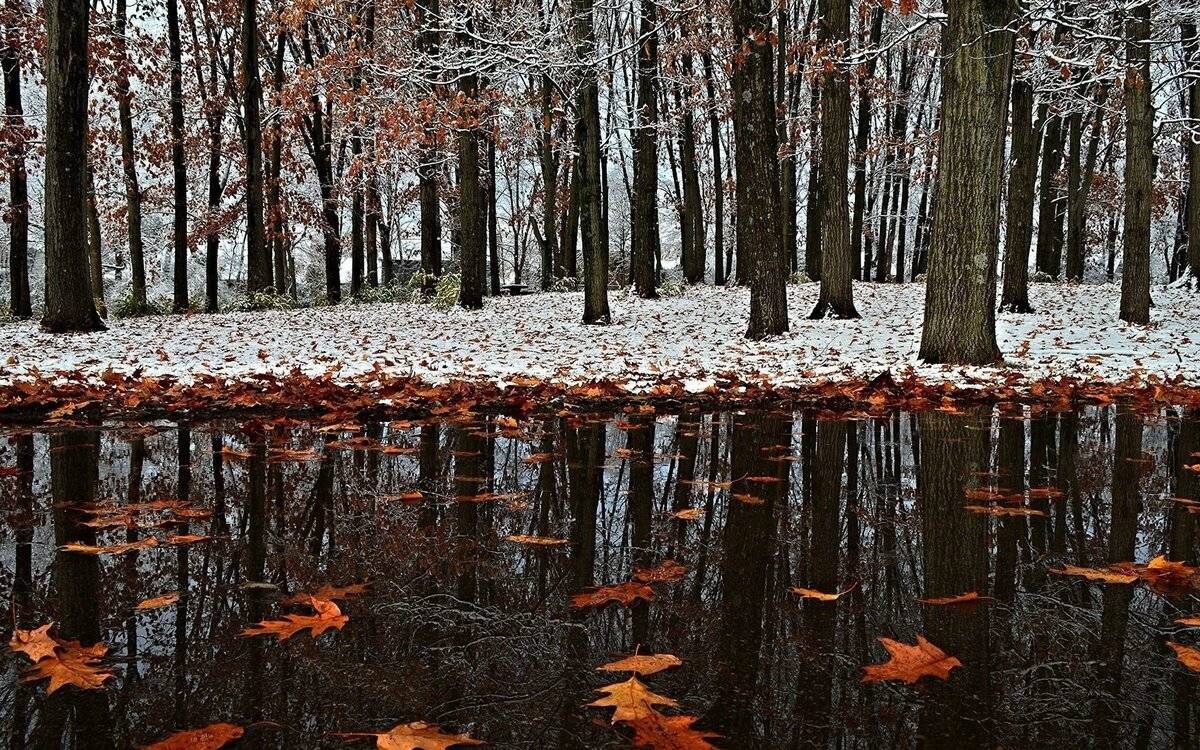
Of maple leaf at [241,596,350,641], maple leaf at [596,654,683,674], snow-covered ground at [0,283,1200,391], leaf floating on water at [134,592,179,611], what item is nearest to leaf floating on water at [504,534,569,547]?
maple leaf at [241,596,350,641]

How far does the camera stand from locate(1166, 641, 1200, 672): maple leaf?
150cm

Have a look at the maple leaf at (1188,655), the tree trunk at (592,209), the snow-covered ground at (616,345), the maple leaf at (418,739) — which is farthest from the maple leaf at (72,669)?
the tree trunk at (592,209)

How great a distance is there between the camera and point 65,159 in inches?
→ 420

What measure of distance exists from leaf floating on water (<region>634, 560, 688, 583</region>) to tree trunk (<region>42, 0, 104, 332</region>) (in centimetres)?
1168

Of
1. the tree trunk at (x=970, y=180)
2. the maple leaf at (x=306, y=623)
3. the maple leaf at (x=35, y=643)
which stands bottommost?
the maple leaf at (x=306, y=623)

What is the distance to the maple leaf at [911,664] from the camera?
4.78ft

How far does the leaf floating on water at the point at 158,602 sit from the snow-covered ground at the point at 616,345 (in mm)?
4853

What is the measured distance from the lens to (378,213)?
2561cm

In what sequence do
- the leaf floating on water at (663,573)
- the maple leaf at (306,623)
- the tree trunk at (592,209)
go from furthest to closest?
the tree trunk at (592,209) < the leaf floating on water at (663,573) < the maple leaf at (306,623)

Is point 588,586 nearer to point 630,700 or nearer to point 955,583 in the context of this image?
point 630,700

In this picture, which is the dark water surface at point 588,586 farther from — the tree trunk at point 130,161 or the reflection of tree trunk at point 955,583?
the tree trunk at point 130,161

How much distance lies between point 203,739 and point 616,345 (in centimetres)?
954

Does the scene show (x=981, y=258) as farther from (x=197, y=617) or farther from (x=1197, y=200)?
(x=1197, y=200)

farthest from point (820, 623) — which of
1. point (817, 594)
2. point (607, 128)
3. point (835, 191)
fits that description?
point (607, 128)
